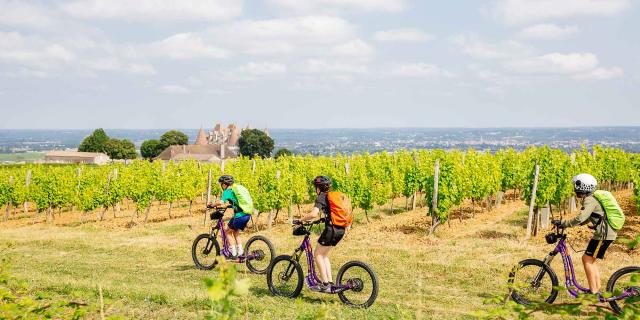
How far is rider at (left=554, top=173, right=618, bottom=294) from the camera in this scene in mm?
6652

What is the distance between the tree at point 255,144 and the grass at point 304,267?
8211 cm

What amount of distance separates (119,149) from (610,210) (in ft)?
313

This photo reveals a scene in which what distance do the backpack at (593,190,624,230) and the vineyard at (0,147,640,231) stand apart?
8.95m

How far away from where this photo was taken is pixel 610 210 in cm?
666

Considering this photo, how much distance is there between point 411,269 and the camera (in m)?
10.6

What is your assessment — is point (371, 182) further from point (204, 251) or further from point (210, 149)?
point (210, 149)

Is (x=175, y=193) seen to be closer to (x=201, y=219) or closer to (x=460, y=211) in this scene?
(x=201, y=219)

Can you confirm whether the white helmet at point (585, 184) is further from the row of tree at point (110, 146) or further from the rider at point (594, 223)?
the row of tree at point (110, 146)

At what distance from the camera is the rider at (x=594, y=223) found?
262 inches

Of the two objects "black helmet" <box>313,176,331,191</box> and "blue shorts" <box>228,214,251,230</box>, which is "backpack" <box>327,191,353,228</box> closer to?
"black helmet" <box>313,176,331,191</box>

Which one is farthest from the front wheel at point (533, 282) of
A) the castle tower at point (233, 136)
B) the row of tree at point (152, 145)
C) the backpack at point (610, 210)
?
the castle tower at point (233, 136)

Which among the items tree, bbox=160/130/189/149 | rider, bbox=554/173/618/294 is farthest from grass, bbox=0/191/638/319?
tree, bbox=160/130/189/149

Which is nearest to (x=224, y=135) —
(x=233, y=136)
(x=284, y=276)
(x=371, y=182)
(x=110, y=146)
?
(x=233, y=136)

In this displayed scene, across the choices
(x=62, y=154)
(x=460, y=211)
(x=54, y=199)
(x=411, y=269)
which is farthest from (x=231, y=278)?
(x=62, y=154)
